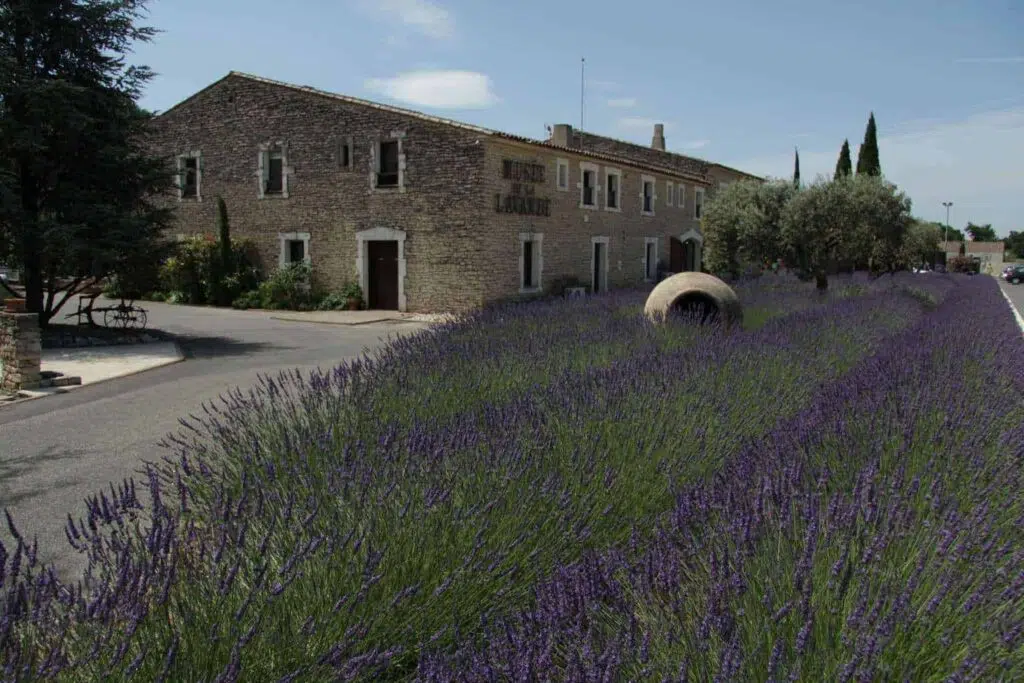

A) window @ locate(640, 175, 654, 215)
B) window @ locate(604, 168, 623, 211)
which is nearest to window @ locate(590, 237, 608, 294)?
window @ locate(604, 168, 623, 211)

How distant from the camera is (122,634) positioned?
6.66 feet

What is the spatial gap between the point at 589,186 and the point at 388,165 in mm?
6931

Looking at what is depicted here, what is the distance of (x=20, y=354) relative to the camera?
29.2ft

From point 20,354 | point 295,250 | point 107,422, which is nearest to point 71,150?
point 20,354

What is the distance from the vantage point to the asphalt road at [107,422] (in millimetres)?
5004

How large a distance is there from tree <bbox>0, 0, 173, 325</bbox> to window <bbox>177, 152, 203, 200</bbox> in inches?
398

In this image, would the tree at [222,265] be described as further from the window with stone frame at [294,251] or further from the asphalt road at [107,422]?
the asphalt road at [107,422]

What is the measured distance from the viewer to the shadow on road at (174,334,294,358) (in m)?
12.3

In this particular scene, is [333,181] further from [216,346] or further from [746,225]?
[746,225]

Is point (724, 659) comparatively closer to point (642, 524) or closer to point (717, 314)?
point (642, 524)

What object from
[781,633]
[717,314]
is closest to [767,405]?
[781,633]

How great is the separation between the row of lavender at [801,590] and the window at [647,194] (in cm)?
2465

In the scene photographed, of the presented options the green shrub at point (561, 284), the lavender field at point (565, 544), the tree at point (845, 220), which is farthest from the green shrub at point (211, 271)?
the lavender field at point (565, 544)

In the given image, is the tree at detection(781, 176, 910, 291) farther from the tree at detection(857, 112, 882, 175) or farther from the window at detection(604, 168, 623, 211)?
the tree at detection(857, 112, 882, 175)
